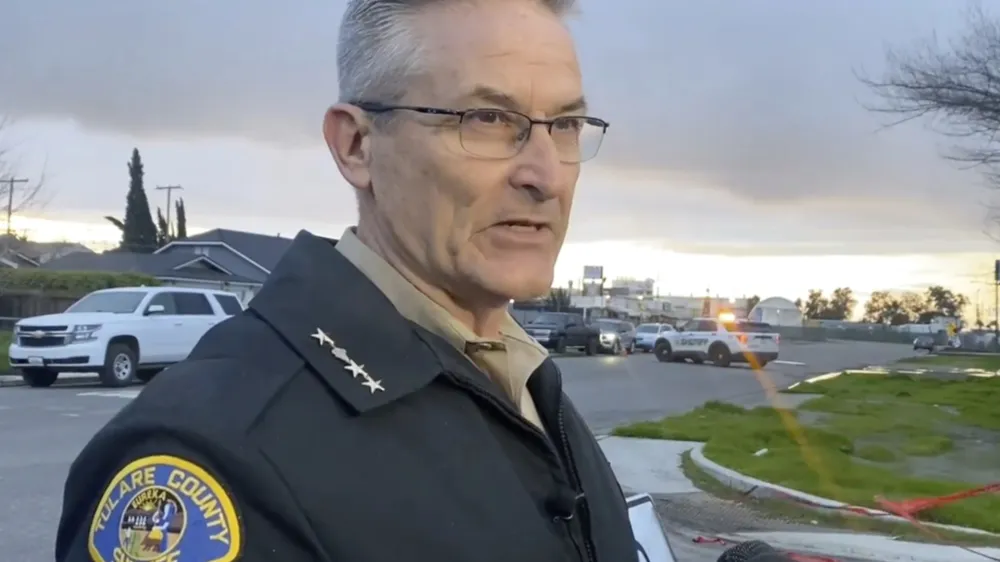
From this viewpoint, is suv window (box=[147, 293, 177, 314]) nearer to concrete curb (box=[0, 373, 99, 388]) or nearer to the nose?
concrete curb (box=[0, 373, 99, 388])

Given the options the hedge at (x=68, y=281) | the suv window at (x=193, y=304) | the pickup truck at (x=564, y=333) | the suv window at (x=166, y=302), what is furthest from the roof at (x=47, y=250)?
the suv window at (x=166, y=302)

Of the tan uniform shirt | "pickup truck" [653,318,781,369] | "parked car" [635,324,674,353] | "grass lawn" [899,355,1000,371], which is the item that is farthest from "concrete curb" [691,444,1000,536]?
"parked car" [635,324,674,353]

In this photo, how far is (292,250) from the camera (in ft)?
5.06

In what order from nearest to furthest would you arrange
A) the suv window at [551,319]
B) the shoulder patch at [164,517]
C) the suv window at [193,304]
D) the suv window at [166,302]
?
the shoulder patch at [164,517] < the suv window at [166,302] < the suv window at [193,304] < the suv window at [551,319]

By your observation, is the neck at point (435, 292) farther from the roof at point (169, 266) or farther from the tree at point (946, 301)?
the tree at point (946, 301)

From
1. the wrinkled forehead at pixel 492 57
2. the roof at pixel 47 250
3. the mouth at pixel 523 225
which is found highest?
the roof at pixel 47 250

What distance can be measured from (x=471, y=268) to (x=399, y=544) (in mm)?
465

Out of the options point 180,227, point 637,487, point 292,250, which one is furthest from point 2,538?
point 180,227

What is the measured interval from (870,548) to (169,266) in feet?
147

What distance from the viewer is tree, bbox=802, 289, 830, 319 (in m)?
136

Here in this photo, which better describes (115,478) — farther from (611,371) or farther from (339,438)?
(611,371)

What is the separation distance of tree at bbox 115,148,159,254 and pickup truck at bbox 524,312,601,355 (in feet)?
132

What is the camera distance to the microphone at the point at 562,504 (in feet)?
4.74

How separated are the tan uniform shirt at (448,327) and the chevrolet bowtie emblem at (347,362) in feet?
0.58
